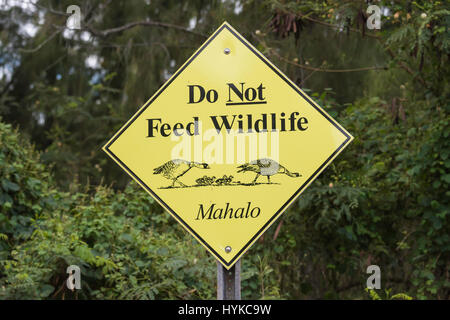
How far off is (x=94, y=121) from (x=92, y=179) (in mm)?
1478

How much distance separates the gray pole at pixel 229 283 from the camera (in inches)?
95.6

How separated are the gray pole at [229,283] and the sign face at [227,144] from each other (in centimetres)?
6

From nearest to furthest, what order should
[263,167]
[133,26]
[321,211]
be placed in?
1. [263,167]
2. [321,211]
3. [133,26]

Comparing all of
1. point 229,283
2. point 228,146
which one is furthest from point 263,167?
point 229,283

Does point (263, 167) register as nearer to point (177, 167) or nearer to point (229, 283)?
point (177, 167)

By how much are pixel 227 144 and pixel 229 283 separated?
598 millimetres

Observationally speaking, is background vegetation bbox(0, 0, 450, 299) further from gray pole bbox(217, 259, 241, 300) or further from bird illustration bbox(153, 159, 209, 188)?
gray pole bbox(217, 259, 241, 300)

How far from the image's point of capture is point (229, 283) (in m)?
2.44

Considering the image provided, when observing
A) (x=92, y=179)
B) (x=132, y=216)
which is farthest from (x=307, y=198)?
(x=92, y=179)

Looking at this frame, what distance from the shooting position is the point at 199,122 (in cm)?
Answer: 251

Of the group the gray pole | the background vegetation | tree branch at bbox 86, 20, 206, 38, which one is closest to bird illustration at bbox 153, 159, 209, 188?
the gray pole

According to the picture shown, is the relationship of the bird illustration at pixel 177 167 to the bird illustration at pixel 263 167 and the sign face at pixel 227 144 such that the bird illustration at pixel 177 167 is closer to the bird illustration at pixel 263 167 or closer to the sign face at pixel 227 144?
the sign face at pixel 227 144

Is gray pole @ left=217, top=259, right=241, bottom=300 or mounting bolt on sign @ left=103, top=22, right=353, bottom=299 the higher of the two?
mounting bolt on sign @ left=103, top=22, right=353, bottom=299

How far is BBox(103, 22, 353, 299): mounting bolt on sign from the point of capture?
241cm
